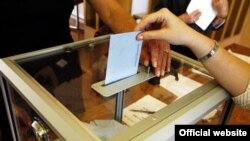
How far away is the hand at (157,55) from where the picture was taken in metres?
0.65

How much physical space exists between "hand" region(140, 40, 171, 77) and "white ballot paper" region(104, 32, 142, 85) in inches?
2.7

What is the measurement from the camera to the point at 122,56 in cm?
54

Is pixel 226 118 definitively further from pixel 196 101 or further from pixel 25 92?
pixel 25 92

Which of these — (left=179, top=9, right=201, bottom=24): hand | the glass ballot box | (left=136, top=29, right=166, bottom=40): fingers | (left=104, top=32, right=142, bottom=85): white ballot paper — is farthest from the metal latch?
(left=179, top=9, right=201, bottom=24): hand

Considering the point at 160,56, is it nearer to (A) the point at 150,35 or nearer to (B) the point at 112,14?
(A) the point at 150,35

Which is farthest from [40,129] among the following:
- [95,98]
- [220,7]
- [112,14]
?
[220,7]

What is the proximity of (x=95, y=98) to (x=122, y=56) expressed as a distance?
0.15 m

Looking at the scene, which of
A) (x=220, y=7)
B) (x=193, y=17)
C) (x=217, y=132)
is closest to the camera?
(x=217, y=132)

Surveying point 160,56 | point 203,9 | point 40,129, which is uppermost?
point 203,9

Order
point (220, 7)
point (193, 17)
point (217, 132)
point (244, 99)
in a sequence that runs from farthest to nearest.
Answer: point (220, 7), point (193, 17), point (244, 99), point (217, 132)

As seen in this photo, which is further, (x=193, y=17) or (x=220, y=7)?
(x=220, y=7)

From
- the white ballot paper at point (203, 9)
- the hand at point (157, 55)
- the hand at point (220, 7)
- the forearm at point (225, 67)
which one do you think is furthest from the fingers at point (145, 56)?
the hand at point (220, 7)

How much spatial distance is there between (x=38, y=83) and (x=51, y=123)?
0.14 meters

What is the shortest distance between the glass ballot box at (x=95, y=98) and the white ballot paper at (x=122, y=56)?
0.02 meters
